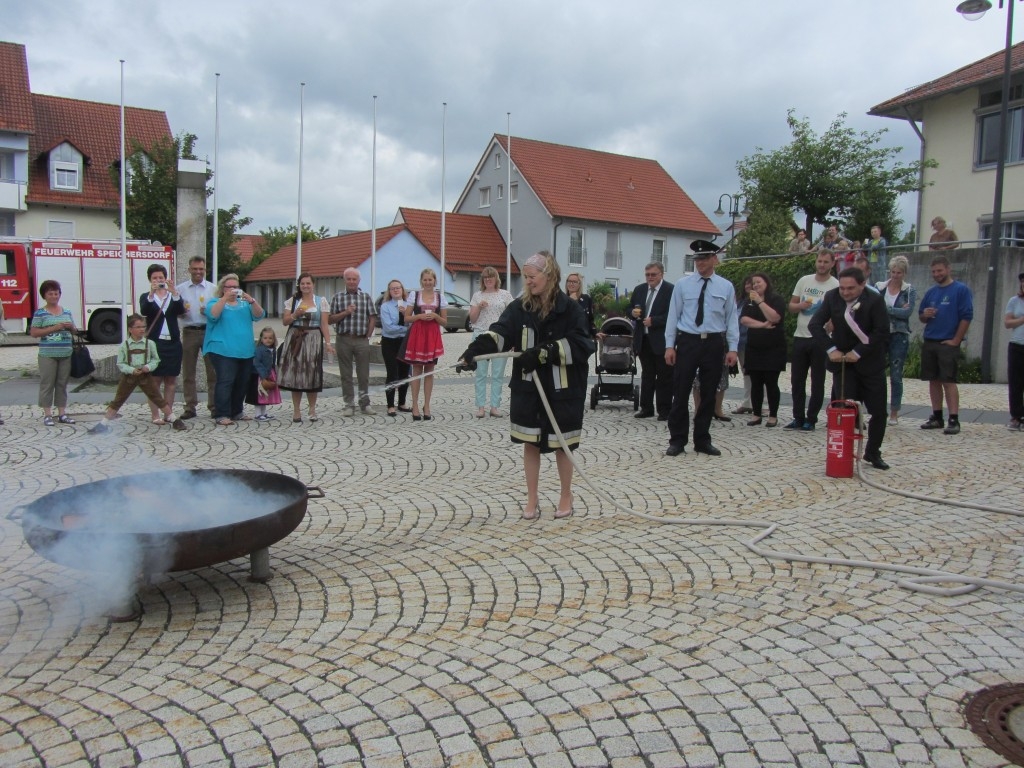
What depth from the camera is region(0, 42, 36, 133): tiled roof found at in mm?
38906

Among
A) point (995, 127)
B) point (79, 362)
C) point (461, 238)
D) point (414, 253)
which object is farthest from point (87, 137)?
point (995, 127)

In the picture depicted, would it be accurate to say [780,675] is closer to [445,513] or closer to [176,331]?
[445,513]

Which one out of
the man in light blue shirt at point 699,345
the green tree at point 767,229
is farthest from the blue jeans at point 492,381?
the green tree at point 767,229

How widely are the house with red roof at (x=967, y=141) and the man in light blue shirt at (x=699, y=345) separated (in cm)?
1916

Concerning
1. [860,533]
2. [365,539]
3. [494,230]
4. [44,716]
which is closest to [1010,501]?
[860,533]

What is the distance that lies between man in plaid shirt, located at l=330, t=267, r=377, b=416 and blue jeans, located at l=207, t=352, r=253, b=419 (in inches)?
52.1

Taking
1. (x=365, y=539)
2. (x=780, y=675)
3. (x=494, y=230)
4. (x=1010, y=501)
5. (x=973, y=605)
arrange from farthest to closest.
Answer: (x=494, y=230) < (x=1010, y=501) < (x=365, y=539) < (x=973, y=605) < (x=780, y=675)

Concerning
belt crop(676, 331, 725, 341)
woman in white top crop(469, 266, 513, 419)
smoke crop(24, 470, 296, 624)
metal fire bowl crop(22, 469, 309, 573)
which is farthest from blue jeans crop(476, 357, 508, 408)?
metal fire bowl crop(22, 469, 309, 573)

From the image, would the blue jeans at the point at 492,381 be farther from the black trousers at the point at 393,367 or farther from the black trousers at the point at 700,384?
the black trousers at the point at 700,384

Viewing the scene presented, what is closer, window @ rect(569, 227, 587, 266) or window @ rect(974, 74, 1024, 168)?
window @ rect(974, 74, 1024, 168)

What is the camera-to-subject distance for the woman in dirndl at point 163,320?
970 centimetres

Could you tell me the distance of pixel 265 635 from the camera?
3.84 metres

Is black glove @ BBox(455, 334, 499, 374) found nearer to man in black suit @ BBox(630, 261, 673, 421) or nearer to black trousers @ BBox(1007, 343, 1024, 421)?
man in black suit @ BBox(630, 261, 673, 421)

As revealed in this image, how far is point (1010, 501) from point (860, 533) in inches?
71.1
